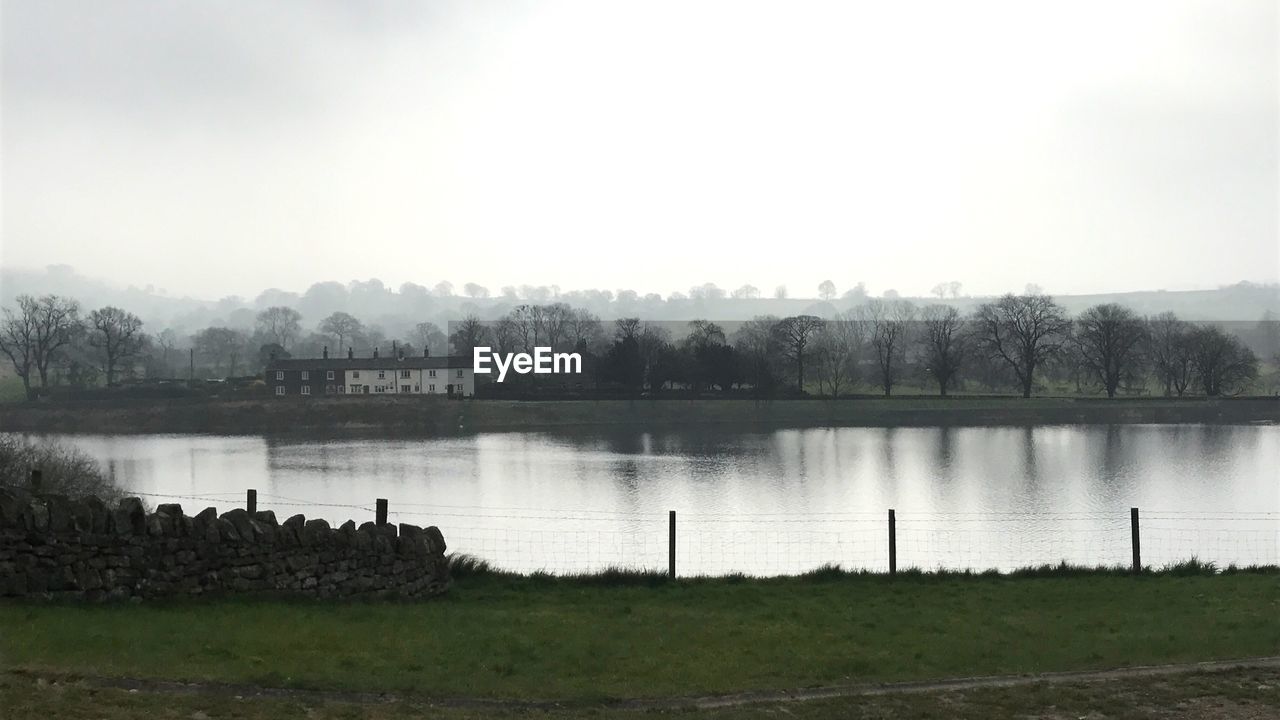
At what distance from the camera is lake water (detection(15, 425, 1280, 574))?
21.3 metres

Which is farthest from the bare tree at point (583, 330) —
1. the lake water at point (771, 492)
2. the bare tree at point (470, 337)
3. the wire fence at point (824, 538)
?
the wire fence at point (824, 538)

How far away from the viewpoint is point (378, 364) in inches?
3649

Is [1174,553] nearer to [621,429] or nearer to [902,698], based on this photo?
[902,698]

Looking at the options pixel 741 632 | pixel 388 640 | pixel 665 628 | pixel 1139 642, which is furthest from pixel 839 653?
pixel 388 640

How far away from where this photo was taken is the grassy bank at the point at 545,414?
69.3 m

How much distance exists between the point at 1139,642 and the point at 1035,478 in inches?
1123

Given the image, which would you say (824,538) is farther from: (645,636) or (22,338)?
(22,338)

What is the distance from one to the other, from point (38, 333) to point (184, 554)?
293 feet

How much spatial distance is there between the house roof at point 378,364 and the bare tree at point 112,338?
14.1 meters

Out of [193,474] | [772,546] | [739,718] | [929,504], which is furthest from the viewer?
[193,474]

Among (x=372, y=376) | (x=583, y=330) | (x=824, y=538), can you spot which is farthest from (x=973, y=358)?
(x=824, y=538)

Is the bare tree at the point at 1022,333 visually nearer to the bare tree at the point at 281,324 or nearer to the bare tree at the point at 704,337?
the bare tree at the point at 704,337

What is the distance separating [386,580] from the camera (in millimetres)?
11398

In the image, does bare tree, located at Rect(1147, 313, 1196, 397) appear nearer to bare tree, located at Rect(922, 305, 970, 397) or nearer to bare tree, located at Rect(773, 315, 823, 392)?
bare tree, located at Rect(922, 305, 970, 397)
